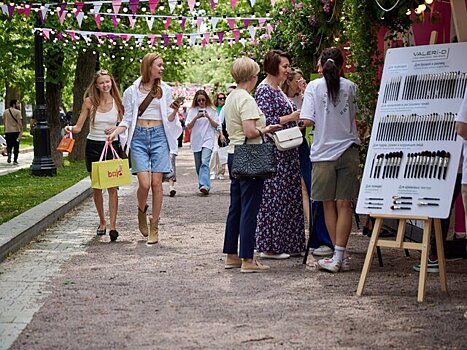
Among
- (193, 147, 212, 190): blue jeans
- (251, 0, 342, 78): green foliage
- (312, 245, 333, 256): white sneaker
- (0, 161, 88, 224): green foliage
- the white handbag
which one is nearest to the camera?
the white handbag

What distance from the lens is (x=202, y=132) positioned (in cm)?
1938

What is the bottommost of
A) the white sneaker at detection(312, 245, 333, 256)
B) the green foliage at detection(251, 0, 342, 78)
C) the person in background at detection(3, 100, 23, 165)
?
the person in background at detection(3, 100, 23, 165)

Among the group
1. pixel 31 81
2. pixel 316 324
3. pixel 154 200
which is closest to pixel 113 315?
pixel 316 324

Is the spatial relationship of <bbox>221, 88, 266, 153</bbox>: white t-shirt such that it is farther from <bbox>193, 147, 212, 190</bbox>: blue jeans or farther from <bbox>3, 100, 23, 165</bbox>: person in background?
<bbox>3, 100, 23, 165</bbox>: person in background

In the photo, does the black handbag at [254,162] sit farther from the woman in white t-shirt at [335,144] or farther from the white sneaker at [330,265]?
the white sneaker at [330,265]

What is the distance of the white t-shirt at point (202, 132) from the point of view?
1930 centimetres

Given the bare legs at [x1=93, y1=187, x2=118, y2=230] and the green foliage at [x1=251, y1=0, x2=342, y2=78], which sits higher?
the green foliage at [x1=251, y1=0, x2=342, y2=78]

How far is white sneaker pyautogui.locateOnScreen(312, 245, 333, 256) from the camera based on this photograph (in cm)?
1059

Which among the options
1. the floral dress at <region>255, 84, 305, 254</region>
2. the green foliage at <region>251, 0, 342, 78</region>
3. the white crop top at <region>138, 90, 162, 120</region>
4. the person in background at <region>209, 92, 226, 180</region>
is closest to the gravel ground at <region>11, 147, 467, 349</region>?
the floral dress at <region>255, 84, 305, 254</region>

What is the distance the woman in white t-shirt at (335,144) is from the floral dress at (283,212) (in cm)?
99

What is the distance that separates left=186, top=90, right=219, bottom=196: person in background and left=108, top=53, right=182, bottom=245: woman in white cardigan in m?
7.27

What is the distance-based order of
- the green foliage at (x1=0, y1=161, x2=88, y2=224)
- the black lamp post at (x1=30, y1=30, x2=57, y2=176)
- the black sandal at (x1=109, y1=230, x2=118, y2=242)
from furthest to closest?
the black lamp post at (x1=30, y1=30, x2=57, y2=176) → the green foliage at (x1=0, y1=161, x2=88, y2=224) → the black sandal at (x1=109, y1=230, x2=118, y2=242)

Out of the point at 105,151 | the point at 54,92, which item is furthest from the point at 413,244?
the point at 54,92

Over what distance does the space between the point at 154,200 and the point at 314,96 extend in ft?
9.96
